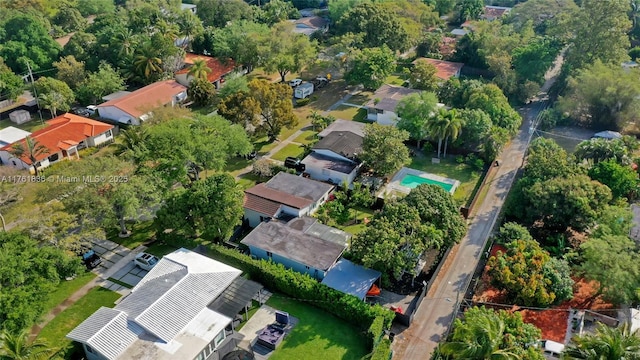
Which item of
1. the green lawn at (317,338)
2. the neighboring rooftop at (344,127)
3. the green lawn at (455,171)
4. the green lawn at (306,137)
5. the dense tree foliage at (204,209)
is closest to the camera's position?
the green lawn at (317,338)

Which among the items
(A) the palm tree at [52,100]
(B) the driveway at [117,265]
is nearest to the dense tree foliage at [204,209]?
(B) the driveway at [117,265]

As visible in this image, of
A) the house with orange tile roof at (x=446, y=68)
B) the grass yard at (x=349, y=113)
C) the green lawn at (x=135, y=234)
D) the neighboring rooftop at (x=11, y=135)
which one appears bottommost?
the green lawn at (x=135, y=234)

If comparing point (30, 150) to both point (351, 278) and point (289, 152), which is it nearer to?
point (289, 152)

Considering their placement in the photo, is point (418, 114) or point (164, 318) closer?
point (164, 318)

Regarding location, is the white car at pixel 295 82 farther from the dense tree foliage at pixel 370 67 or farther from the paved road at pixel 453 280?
the paved road at pixel 453 280

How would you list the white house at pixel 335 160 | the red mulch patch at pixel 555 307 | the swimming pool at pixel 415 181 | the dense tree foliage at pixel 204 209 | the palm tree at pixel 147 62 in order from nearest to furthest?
the red mulch patch at pixel 555 307 → the dense tree foliage at pixel 204 209 → the white house at pixel 335 160 → the swimming pool at pixel 415 181 → the palm tree at pixel 147 62

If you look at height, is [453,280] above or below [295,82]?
below

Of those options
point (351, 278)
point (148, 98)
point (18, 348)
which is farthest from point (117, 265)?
point (148, 98)
